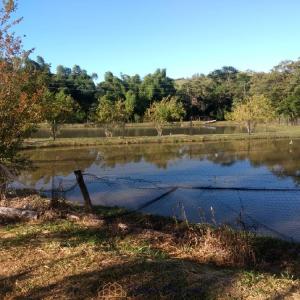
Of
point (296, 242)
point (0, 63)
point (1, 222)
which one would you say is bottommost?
point (296, 242)

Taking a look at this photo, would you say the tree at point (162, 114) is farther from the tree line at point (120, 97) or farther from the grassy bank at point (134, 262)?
the grassy bank at point (134, 262)

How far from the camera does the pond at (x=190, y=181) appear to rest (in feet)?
39.5

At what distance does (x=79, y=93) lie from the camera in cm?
9394

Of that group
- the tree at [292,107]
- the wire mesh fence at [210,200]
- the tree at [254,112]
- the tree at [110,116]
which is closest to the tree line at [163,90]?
the tree at [292,107]

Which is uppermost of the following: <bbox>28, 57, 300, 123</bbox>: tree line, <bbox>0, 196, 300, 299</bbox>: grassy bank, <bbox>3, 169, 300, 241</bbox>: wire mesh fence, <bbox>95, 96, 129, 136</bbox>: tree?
<bbox>28, 57, 300, 123</bbox>: tree line

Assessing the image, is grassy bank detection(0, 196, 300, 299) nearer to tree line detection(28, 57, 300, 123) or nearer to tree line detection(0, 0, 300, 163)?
tree line detection(0, 0, 300, 163)

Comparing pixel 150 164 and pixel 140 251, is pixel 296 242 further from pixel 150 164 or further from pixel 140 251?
pixel 150 164

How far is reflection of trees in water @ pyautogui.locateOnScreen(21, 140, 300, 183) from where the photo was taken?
22.5m

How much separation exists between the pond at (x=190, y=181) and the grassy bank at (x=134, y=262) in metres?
1.01

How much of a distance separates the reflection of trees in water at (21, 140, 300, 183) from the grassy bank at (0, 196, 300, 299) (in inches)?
445

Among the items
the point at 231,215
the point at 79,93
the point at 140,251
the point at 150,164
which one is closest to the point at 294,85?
the point at 79,93

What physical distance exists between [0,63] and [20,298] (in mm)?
8246

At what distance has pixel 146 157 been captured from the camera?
94.0ft

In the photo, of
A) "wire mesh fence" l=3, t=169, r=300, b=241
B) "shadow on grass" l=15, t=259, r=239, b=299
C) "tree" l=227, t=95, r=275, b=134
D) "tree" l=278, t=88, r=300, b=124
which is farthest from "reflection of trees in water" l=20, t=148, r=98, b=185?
"tree" l=278, t=88, r=300, b=124
